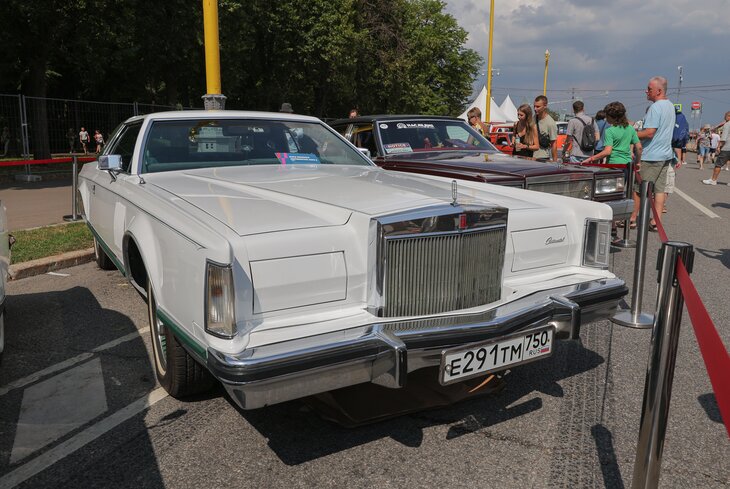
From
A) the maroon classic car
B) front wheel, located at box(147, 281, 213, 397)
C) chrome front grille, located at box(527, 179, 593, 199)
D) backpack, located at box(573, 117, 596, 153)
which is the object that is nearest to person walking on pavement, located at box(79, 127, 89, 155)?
the maroon classic car

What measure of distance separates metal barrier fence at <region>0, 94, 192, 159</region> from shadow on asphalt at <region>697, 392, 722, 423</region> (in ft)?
49.8

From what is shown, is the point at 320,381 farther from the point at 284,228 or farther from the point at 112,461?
the point at 112,461

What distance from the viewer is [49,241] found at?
22.8 feet

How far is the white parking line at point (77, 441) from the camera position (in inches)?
101

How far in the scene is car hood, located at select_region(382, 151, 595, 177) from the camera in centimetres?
553

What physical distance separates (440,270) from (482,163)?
331cm

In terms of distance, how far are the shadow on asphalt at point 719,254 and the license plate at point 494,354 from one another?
193 inches

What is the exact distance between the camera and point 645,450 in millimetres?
2037

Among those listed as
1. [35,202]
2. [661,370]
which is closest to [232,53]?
[35,202]

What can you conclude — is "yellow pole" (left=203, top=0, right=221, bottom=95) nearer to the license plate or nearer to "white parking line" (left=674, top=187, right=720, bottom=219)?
the license plate

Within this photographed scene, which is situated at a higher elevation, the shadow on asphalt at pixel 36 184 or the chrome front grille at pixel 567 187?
the chrome front grille at pixel 567 187

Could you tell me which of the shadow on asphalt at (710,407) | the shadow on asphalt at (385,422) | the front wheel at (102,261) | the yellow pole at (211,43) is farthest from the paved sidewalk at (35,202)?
the shadow on asphalt at (710,407)

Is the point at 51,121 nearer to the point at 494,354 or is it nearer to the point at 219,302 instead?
the point at 219,302

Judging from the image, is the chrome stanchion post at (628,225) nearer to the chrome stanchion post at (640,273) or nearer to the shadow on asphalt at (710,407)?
the chrome stanchion post at (640,273)
